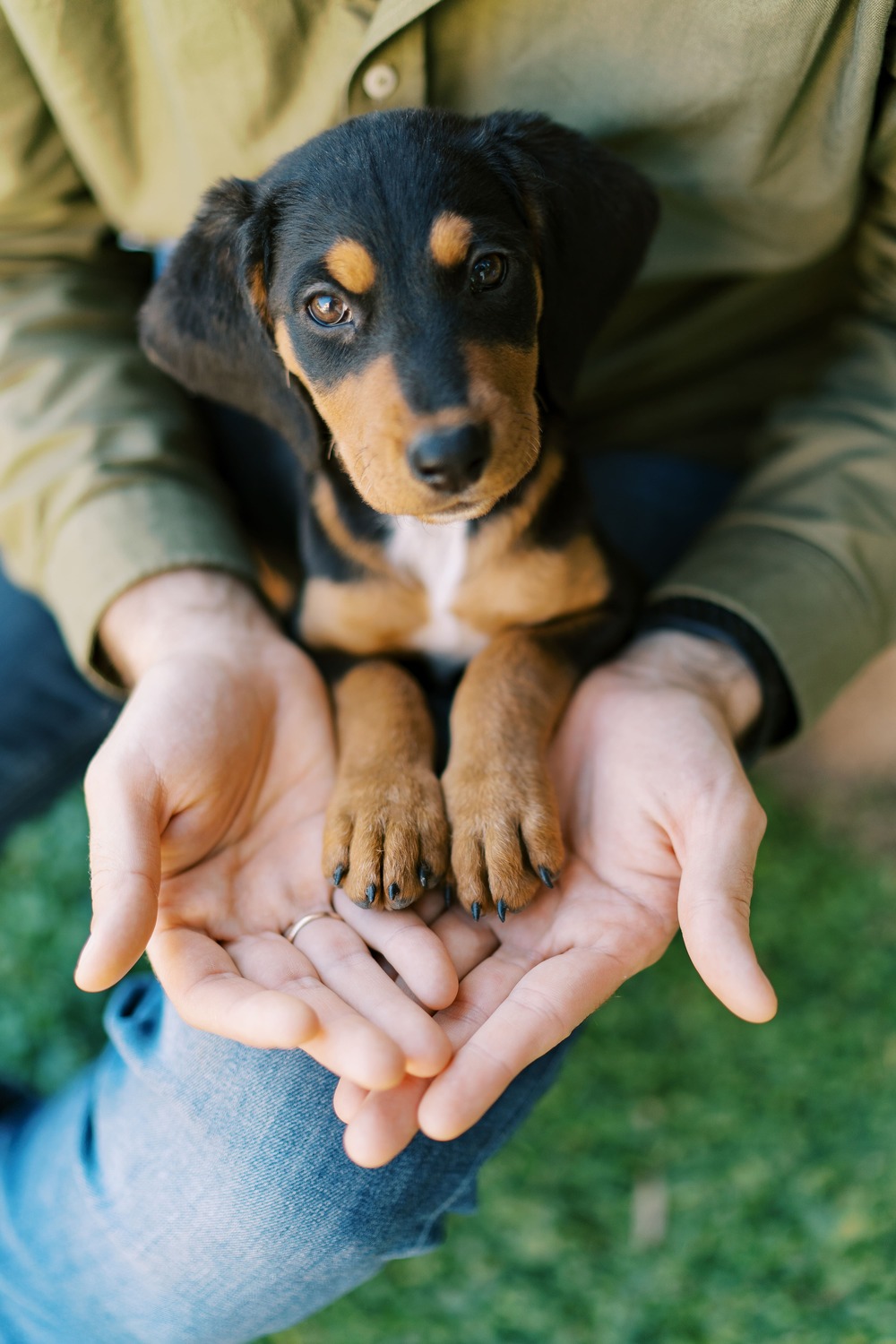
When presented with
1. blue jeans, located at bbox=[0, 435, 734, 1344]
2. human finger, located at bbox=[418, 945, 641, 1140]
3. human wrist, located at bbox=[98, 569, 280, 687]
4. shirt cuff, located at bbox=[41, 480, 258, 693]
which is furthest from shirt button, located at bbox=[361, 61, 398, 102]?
blue jeans, located at bbox=[0, 435, 734, 1344]

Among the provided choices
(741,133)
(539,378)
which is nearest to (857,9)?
(741,133)

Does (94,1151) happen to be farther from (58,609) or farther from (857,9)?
(857,9)

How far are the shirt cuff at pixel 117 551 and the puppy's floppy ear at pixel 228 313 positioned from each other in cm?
46

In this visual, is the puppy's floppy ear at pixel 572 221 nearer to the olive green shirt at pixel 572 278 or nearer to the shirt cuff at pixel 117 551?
the olive green shirt at pixel 572 278

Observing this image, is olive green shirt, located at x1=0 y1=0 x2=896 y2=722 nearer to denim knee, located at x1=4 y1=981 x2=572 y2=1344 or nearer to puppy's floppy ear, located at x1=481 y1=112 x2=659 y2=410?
puppy's floppy ear, located at x1=481 y1=112 x2=659 y2=410

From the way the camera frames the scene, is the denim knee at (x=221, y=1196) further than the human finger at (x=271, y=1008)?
Yes

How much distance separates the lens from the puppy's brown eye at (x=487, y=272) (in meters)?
2.65

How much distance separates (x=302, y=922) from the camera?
104 inches

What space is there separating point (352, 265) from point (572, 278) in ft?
2.06

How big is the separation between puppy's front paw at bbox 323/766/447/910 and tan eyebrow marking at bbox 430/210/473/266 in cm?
123

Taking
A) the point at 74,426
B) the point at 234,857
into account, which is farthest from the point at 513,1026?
the point at 74,426

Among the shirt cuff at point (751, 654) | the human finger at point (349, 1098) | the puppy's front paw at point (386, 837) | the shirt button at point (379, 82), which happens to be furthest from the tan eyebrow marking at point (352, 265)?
the human finger at point (349, 1098)

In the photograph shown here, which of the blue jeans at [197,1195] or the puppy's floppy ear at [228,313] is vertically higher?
the puppy's floppy ear at [228,313]

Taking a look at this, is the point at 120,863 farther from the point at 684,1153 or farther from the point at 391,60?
the point at 684,1153
